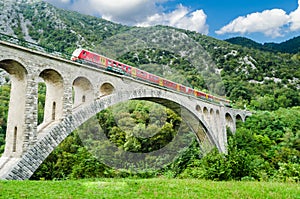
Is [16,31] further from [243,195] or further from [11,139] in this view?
[243,195]

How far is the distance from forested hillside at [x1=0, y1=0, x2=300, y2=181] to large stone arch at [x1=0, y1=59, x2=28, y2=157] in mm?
2123

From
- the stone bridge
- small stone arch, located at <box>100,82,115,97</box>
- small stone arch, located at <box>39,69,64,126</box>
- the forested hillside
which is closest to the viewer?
the stone bridge

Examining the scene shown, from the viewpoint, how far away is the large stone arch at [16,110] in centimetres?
873

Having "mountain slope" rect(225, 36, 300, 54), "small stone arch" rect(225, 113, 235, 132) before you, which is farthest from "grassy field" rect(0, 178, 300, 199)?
"mountain slope" rect(225, 36, 300, 54)

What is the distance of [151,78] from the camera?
18.1 metres

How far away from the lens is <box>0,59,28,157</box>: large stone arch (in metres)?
8.73

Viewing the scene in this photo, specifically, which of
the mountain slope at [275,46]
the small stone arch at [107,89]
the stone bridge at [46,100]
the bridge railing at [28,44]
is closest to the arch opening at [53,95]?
the stone bridge at [46,100]

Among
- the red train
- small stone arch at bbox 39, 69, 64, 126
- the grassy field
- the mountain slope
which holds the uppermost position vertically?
the mountain slope

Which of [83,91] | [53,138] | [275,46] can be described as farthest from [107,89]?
[275,46]

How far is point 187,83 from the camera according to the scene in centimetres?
3006

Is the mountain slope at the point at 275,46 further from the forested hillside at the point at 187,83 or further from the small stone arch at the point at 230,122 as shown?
the small stone arch at the point at 230,122

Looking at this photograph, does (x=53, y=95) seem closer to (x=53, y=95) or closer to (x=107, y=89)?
(x=53, y=95)

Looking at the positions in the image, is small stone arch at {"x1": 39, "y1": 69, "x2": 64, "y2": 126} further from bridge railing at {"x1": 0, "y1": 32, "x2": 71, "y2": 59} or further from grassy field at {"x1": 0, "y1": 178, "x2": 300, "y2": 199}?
grassy field at {"x1": 0, "y1": 178, "x2": 300, "y2": 199}

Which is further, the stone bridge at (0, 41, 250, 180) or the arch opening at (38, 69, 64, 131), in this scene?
the arch opening at (38, 69, 64, 131)
